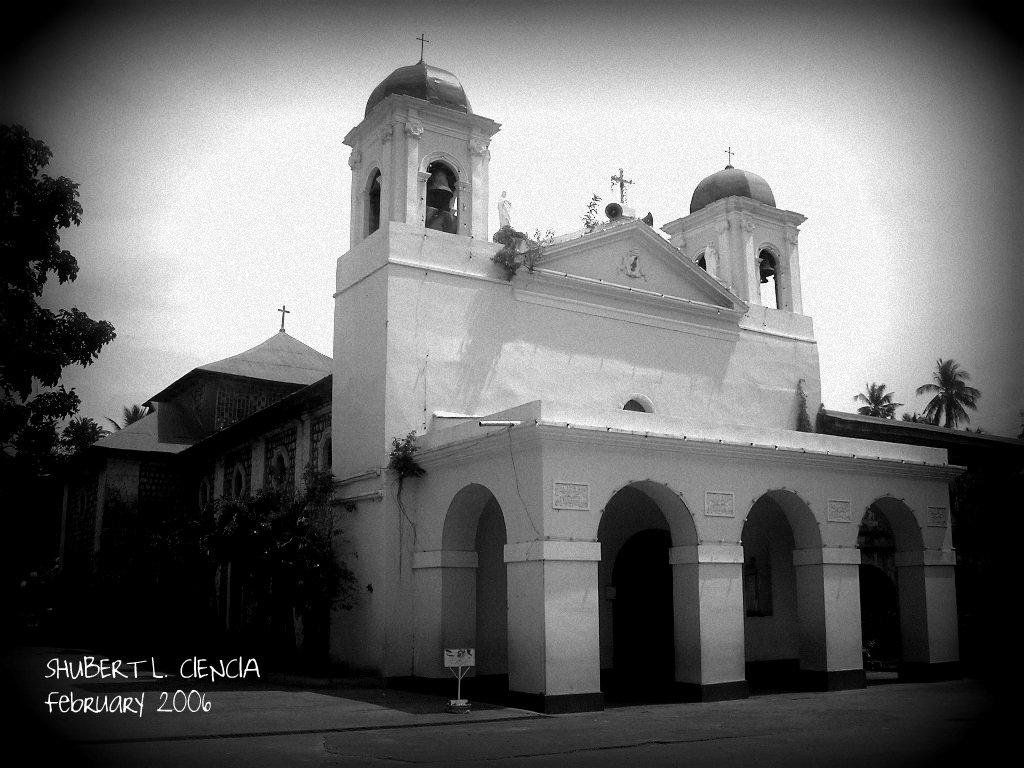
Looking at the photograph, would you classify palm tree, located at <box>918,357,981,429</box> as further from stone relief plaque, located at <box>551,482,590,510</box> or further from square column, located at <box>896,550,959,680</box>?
stone relief plaque, located at <box>551,482,590,510</box>

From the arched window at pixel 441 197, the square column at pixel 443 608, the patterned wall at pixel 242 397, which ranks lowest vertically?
the square column at pixel 443 608

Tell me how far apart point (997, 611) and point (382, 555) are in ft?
46.0

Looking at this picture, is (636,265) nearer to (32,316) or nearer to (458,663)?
(458,663)

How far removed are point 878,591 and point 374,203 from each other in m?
15.7

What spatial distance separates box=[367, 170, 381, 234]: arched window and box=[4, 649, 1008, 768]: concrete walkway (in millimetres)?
9575

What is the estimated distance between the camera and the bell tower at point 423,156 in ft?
60.8

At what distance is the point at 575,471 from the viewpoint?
1423 cm

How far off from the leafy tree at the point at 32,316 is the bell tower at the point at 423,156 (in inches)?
230

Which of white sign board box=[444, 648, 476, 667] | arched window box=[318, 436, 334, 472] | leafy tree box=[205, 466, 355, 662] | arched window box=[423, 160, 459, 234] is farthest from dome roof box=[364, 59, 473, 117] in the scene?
white sign board box=[444, 648, 476, 667]

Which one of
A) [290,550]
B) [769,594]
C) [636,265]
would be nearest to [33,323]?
[290,550]

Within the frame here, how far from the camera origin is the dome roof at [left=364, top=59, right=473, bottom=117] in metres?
19.2

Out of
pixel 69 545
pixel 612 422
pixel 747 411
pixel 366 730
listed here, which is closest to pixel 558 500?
pixel 612 422

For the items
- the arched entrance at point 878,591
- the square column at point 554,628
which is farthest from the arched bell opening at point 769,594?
the square column at point 554,628

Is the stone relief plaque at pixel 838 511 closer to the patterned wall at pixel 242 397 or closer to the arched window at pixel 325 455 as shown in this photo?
the arched window at pixel 325 455
